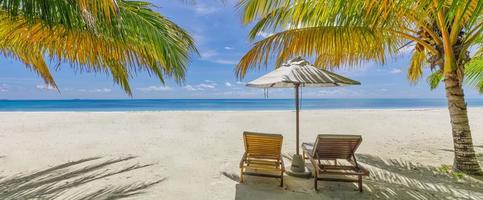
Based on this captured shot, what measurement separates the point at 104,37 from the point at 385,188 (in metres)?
4.19

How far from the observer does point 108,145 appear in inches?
265

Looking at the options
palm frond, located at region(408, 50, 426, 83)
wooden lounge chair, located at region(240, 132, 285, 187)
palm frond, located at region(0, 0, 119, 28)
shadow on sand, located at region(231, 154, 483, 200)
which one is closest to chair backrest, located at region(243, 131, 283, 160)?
wooden lounge chair, located at region(240, 132, 285, 187)

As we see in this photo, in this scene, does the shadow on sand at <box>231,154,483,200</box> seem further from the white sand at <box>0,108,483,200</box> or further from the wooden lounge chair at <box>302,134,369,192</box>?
the wooden lounge chair at <box>302,134,369,192</box>

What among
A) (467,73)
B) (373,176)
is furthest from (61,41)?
(467,73)

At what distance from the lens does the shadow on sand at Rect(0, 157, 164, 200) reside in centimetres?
342

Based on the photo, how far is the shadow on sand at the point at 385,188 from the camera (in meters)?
3.49

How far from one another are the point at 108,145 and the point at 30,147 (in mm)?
1787

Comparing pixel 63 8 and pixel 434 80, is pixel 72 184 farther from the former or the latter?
pixel 434 80

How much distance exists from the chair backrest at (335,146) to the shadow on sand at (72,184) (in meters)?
2.51

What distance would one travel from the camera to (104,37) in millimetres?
2854

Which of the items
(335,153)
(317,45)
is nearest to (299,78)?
(317,45)

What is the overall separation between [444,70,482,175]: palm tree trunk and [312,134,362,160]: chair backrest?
1.82 metres

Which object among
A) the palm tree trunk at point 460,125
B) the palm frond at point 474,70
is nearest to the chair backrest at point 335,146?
the palm tree trunk at point 460,125

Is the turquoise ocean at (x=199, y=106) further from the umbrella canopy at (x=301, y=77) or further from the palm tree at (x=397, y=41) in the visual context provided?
the umbrella canopy at (x=301, y=77)
